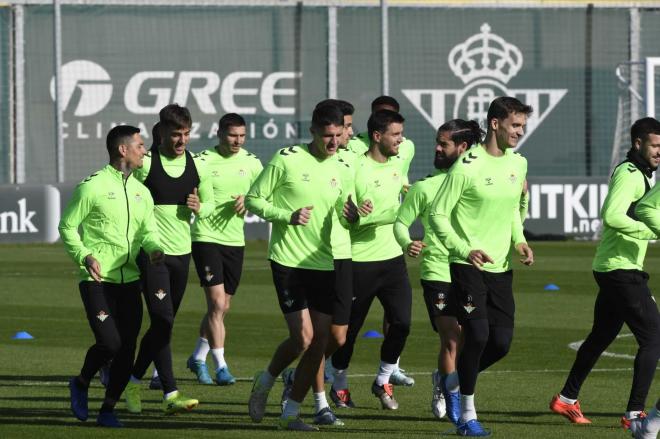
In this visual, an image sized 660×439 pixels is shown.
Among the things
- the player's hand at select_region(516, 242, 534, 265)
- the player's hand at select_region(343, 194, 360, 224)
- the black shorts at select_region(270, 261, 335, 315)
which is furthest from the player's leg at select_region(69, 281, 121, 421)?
the player's hand at select_region(516, 242, 534, 265)

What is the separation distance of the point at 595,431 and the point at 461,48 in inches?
1075

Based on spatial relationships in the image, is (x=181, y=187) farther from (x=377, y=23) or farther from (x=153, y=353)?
(x=377, y=23)

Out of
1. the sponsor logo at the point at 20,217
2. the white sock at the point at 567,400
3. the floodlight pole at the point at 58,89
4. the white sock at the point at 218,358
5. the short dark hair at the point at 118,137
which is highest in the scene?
the floodlight pole at the point at 58,89

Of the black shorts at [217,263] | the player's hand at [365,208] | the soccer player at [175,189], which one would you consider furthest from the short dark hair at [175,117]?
the player's hand at [365,208]

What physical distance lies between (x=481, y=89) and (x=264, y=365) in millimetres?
23251

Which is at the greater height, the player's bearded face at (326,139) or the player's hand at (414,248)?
the player's bearded face at (326,139)

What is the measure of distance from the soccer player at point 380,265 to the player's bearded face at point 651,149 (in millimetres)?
1960

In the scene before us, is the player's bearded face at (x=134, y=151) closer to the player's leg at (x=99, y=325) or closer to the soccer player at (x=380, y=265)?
the player's leg at (x=99, y=325)

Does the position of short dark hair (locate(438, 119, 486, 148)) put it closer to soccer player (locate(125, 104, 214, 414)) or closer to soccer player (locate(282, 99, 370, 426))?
soccer player (locate(282, 99, 370, 426))

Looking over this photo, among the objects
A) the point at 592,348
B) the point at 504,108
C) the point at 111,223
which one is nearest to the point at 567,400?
the point at 592,348

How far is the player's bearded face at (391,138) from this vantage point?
12148 millimetres

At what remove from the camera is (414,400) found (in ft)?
41.2

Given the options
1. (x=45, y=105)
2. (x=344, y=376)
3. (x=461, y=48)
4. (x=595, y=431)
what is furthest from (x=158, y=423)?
(x=461, y=48)

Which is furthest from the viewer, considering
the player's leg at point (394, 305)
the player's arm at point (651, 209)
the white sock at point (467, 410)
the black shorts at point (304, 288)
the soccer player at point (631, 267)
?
the player's leg at point (394, 305)
